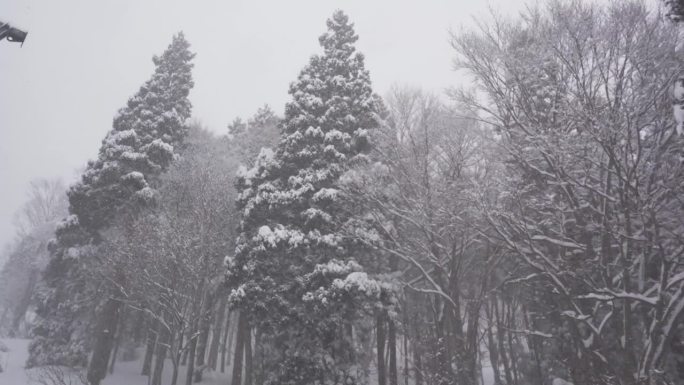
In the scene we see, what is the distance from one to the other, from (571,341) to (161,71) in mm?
22492

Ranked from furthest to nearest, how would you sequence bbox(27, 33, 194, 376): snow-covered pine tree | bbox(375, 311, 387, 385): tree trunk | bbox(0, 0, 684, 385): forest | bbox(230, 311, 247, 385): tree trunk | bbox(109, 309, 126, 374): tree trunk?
bbox(109, 309, 126, 374): tree trunk
bbox(27, 33, 194, 376): snow-covered pine tree
bbox(230, 311, 247, 385): tree trunk
bbox(375, 311, 387, 385): tree trunk
bbox(0, 0, 684, 385): forest

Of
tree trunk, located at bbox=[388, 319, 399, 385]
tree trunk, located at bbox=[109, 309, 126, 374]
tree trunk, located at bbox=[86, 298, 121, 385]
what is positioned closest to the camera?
tree trunk, located at bbox=[86, 298, 121, 385]

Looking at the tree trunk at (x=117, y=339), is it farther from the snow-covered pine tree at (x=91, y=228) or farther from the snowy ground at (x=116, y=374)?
the snow-covered pine tree at (x=91, y=228)

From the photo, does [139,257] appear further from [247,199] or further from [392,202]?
[392,202]

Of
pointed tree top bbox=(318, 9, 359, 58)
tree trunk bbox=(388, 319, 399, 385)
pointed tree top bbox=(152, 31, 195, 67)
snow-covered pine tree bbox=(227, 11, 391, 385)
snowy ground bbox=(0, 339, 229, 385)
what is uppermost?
pointed tree top bbox=(152, 31, 195, 67)

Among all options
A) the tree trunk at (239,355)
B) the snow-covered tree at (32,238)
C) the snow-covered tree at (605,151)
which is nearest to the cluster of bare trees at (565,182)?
the snow-covered tree at (605,151)

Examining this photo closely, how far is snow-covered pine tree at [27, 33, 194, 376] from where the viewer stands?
1734cm

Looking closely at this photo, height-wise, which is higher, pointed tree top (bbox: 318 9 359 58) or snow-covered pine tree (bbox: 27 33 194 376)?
pointed tree top (bbox: 318 9 359 58)

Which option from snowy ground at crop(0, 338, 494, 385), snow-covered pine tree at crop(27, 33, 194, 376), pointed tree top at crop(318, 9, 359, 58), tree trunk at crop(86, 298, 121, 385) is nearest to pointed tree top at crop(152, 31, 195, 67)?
snow-covered pine tree at crop(27, 33, 194, 376)

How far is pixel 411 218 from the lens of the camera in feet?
40.2

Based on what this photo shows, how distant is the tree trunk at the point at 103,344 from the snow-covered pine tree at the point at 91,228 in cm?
5

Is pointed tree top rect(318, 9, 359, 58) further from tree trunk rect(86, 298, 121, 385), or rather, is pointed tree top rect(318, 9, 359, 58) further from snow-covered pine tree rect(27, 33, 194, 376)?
tree trunk rect(86, 298, 121, 385)

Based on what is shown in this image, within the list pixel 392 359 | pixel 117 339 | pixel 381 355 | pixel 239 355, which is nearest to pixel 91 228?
pixel 117 339

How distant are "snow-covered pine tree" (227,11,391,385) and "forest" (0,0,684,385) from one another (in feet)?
0.23
